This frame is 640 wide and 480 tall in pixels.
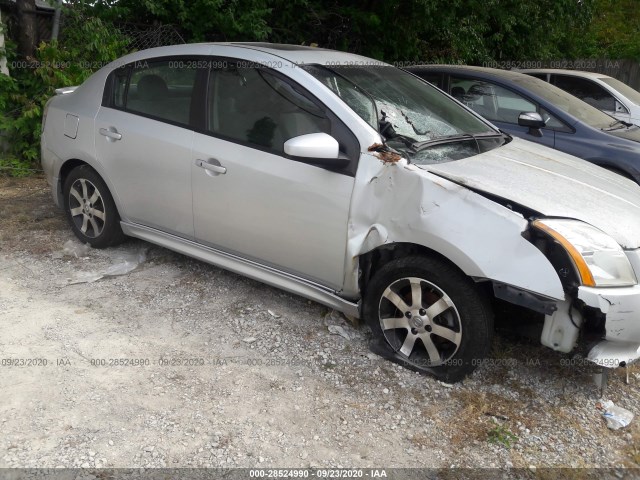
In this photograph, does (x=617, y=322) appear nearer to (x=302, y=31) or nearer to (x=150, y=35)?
(x=150, y=35)

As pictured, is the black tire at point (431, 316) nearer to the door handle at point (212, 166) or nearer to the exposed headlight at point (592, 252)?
the exposed headlight at point (592, 252)

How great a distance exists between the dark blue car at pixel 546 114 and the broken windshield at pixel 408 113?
81.8 inches

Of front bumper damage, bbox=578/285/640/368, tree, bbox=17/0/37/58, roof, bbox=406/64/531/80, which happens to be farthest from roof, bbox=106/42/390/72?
tree, bbox=17/0/37/58

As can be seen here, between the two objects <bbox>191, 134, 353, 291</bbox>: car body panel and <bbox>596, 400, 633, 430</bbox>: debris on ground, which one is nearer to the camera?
<bbox>596, 400, 633, 430</bbox>: debris on ground

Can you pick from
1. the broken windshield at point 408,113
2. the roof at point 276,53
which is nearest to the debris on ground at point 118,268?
the roof at point 276,53

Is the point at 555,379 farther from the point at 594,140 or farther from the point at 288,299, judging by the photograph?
A: the point at 594,140

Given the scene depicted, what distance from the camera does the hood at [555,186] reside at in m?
3.32

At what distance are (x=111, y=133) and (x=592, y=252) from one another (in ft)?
11.1

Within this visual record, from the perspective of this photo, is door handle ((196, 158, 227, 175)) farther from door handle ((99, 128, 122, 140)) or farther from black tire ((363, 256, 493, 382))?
black tire ((363, 256, 493, 382))

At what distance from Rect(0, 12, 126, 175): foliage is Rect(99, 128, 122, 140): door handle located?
2996 millimetres

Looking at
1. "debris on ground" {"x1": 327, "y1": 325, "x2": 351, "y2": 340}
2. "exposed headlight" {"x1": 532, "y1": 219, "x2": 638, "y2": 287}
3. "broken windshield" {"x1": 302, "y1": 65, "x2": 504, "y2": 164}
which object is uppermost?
"broken windshield" {"x1": 302, "y1": 65, "x2": 504, "y2": 164}

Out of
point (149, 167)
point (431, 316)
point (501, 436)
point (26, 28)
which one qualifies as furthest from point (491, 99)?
point (26, 28)

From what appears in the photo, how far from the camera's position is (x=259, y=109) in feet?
13.3

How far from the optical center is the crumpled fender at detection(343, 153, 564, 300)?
10.4 feet
